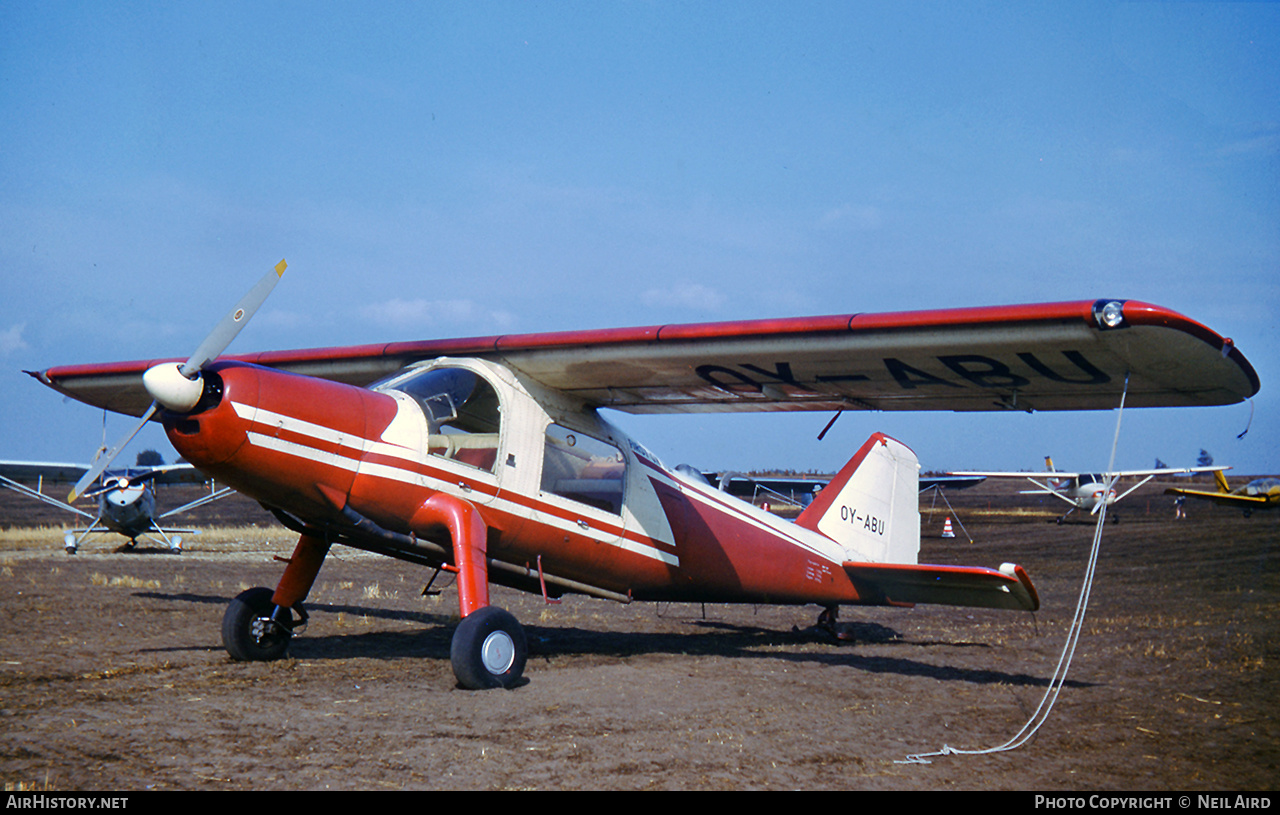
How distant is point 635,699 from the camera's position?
621 centimetres

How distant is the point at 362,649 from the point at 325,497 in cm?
253

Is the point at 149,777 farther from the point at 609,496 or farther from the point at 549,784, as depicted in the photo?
the point at 609,496

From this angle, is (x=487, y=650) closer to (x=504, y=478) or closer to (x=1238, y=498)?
(x=504, y=478)

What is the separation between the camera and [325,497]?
6.34 m

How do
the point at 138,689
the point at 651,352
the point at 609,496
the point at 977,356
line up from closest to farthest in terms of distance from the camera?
the point at 138,689 < the point at 977,356 < the point at 651,352 < the point at 609,496

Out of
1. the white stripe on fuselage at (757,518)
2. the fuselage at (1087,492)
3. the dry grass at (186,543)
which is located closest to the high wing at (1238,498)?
the fuselage at (1087,492)

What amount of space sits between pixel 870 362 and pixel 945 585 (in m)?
2.83

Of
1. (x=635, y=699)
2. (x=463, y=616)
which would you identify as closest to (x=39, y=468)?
(x=463, y=616)

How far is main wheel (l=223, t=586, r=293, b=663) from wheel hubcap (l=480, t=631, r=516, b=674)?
229 cm

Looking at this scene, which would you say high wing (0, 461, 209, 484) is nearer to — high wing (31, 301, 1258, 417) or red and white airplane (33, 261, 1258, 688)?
red and white airplane (33, 261, 1258, 688)

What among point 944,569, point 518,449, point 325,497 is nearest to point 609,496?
point 518,449

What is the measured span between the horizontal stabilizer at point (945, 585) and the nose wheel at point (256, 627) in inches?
231

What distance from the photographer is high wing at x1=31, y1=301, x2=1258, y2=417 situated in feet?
19.3

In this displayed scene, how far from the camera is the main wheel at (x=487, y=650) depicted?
6.14 m
